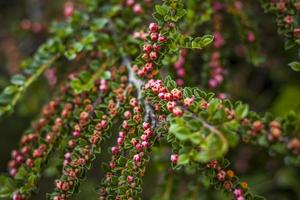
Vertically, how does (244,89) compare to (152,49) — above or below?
below

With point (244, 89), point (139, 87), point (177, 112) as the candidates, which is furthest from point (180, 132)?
point (244, 89)

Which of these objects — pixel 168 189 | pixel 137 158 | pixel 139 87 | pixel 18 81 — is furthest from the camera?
pixel 168 189

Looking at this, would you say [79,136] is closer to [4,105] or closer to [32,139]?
[32,139]

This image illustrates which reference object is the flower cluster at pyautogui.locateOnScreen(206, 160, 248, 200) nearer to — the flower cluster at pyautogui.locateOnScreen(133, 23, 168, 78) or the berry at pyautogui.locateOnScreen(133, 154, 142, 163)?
the berry at pyautogui.locateOnScreen(133, 154, 142, 163)

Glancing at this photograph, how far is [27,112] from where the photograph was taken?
1811mm

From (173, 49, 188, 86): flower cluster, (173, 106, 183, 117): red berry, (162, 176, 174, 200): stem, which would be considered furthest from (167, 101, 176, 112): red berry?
(162, 176, 174, 200): stem

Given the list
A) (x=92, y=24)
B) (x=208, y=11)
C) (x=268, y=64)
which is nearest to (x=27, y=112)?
(x=92, y=24)

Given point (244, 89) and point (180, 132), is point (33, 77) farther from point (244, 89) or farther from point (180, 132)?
point (244, 89)

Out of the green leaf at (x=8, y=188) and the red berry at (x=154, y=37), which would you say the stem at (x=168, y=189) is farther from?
the red berry at (x=154, y=37)

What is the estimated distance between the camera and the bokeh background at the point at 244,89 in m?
1.82

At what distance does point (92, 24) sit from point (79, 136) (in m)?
0.44

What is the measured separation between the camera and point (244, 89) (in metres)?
2.03

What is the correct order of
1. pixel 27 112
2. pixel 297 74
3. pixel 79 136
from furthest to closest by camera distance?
pixel 297 74
pixel 27 112
pixel 79 136

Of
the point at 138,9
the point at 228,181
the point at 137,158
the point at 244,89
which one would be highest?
the point at 138,9
